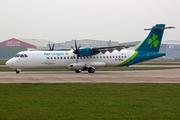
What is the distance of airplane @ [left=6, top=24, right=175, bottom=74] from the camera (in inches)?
1164

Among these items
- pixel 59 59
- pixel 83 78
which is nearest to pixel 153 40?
pixel 59 59

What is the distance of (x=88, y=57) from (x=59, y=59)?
13.2 feet

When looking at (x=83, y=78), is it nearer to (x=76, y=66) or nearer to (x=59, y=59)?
(x=76, y=66)

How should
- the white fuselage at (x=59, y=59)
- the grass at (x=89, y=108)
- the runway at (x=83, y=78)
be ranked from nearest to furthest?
the grass at (x=89, y=108)
the runway at (x=83, y=78)
the white fuselage at (x=59, y=59)

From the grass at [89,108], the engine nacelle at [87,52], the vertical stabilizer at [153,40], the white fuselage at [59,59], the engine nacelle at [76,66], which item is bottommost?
the grass at [89,108]

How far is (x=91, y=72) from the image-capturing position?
32.0m

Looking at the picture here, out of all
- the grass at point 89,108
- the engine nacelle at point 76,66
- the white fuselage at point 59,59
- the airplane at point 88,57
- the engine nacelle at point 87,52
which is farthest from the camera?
the engine nacelle at point 87,52

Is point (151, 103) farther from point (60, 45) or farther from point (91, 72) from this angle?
point (60, 45)

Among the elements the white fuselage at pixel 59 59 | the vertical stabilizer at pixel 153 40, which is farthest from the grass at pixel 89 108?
the vertical stabilizer at pixel 153 40

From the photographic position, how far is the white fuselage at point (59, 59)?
2931 centimetres

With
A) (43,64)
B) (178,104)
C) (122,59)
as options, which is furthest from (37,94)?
(122,59)

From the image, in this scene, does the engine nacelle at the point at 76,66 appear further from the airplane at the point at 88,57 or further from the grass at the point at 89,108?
the grass at the point at 89,108

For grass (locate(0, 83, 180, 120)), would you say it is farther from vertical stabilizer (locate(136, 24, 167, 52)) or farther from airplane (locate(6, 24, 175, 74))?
vertical stabilizer (locate(136, 24, 167, 52))

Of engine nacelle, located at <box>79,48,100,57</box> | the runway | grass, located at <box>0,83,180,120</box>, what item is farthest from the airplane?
grass, located at <box>0,83,180,120</box>
